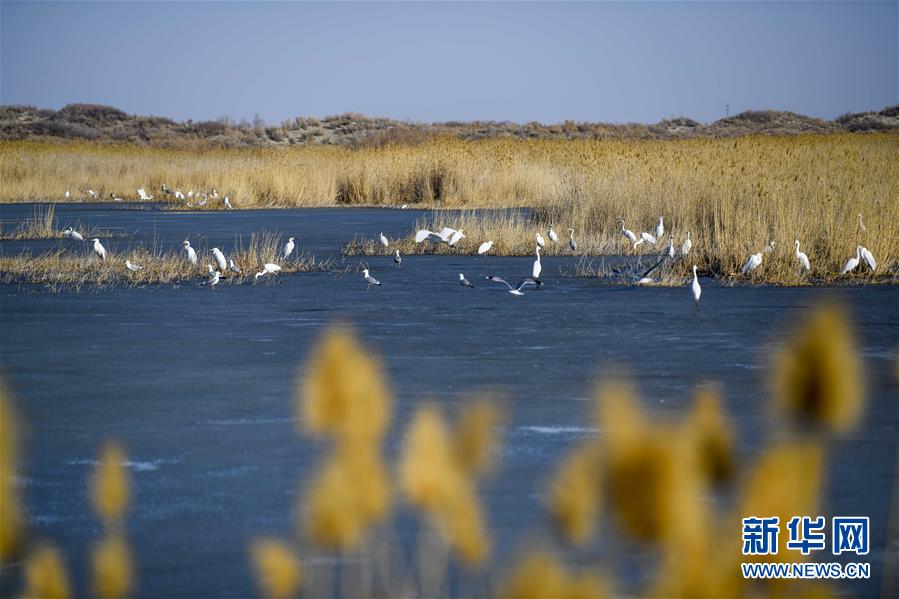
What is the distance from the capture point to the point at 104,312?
13828 mm

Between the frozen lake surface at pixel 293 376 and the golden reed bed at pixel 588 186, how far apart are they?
7.62ft

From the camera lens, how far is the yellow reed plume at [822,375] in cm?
159

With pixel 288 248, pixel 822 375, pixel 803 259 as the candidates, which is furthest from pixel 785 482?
pixel 288 248

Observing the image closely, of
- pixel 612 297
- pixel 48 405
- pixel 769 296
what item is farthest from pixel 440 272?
pixel 48 405

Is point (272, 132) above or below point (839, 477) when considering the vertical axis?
above

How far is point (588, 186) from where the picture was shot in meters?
24.9

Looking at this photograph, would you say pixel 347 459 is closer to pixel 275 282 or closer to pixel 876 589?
pixel 876 589

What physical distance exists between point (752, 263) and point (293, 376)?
27.7 ft

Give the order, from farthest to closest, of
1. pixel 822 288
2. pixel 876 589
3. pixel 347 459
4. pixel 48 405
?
pixel 822 288, pixel 48 405, pixel 876 589, pixel 347 459

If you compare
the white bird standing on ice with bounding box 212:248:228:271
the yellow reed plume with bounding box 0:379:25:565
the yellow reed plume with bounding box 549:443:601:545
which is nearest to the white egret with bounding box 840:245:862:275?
the white bird standing on ice with bounding box 212:248:228:271

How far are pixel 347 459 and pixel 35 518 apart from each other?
434 cm

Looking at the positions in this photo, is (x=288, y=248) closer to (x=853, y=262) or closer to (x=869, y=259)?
(x=853, y=262)

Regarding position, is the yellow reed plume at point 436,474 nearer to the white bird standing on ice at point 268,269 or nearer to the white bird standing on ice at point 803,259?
the white bird standing on ice at point 803,259

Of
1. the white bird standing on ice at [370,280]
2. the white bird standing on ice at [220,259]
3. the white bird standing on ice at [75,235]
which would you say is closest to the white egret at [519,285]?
the white bird standing on ice at [370,280]
